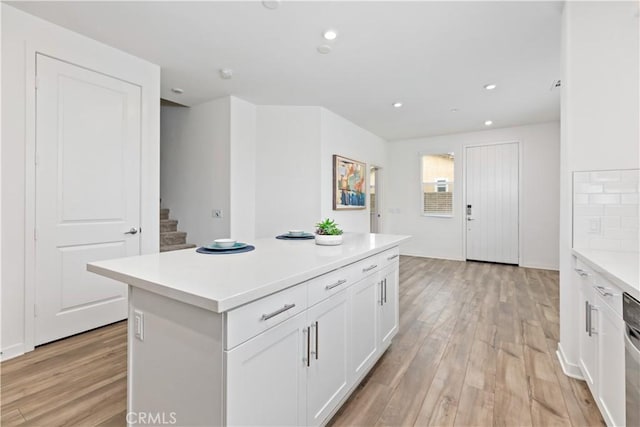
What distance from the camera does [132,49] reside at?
2.83 metres

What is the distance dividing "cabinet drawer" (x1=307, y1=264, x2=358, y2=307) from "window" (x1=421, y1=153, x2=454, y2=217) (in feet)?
17.0

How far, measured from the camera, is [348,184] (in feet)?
16.9

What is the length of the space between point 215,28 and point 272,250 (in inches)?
80.1

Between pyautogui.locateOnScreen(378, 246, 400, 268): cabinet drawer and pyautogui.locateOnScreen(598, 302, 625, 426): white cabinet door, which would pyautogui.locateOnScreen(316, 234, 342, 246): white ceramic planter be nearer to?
pyautogui.locateOnScreen(378, 246, 400, 268): cabinet drawer

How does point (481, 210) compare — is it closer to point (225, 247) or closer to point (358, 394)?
point (358, 394)

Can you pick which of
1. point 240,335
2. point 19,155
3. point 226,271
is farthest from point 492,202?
point 19,155

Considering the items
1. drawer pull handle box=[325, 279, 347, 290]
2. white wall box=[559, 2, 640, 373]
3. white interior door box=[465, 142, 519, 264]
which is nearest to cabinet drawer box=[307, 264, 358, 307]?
drawer pull handle box=[325, 279, 347, 290]

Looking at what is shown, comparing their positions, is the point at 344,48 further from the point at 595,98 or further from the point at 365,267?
the point at 365,267

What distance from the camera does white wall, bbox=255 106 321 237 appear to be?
174 inches

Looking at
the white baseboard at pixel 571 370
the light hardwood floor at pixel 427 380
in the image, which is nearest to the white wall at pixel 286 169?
the light hardwood floor at pixel 427 380

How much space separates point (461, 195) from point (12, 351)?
6650 millimetres

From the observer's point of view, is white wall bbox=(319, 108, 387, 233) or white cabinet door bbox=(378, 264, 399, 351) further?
white wall bbox=(319, 108, 387, 233)

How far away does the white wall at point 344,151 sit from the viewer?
4.52 metres

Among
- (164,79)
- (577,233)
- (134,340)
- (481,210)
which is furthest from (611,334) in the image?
(481,210)
